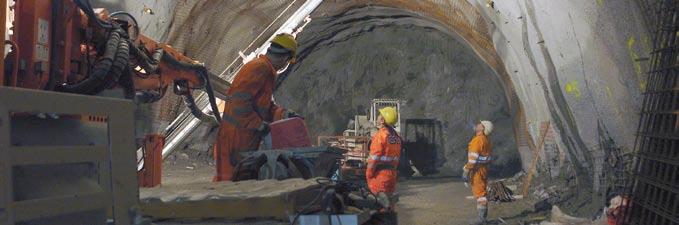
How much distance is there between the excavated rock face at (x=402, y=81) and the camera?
1895cm

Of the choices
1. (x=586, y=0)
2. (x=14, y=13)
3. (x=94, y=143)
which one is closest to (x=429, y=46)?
(x=586, y=0)

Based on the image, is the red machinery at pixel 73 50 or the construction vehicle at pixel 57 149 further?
the red machinery at pixel 73 50

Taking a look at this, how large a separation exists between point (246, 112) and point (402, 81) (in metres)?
15.1

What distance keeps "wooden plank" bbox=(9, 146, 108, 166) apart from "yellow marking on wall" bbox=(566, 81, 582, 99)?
6.98 metres

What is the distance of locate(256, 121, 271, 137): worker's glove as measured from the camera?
18.8 feet

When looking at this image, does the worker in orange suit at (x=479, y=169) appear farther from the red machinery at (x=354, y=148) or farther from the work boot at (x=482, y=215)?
the red machinery at (x=354, y=148)

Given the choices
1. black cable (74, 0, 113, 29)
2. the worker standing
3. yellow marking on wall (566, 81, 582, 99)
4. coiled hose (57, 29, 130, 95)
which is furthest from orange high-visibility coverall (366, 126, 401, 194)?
black cable (74, 0, 113, 29)

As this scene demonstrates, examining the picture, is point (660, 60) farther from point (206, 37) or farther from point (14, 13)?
point (206, 37)

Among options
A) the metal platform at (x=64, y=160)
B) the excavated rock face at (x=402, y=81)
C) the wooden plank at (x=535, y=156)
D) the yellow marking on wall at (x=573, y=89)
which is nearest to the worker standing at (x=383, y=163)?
the yellow marking on wall at (x=573, y=89)

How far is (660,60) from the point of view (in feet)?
19.3

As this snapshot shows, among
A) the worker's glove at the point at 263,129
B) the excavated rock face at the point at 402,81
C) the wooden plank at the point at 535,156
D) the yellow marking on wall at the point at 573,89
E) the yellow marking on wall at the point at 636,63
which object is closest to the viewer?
the worker's glove at the point at 263,129

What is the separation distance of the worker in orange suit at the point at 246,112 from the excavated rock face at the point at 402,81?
1231 cm

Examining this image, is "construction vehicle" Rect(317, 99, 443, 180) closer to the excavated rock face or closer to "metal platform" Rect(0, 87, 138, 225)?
the excavated rock face

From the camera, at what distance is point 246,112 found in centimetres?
583
